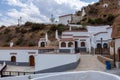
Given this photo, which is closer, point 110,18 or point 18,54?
point 18,54

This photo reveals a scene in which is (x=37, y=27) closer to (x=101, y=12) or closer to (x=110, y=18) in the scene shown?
(x=110, y=18)

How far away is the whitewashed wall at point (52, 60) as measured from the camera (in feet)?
93.5

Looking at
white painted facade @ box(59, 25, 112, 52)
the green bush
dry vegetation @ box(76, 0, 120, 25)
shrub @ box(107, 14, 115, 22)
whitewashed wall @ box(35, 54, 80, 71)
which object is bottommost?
whitewashed wall @ box(35, 54, 80, 71)

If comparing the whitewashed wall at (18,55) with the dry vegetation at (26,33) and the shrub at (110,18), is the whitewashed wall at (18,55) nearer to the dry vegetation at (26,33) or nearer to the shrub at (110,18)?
the dry vegetation at (26,33)

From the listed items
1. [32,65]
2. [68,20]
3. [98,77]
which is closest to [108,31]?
[32,65]

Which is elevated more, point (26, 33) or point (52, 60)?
point (26, 33)

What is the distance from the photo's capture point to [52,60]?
2895 centimetres

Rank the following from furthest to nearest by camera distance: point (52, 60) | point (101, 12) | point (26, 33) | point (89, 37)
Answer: point (101, 12)
point (26, 33)
point (89, 37)
point (52, 60)

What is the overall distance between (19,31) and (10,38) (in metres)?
3.12

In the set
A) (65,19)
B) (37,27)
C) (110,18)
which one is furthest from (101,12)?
(37,27)

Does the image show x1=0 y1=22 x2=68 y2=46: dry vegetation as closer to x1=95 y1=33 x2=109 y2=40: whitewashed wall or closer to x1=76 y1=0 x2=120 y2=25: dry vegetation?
x1=76 y1=0 x2=120 y2=25: dry vegetation

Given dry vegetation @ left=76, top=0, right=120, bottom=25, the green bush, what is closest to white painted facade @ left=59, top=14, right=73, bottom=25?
dry vegetation @ left=76, top=0, right=120, bottom=25

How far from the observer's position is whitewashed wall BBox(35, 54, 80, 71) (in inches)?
1121

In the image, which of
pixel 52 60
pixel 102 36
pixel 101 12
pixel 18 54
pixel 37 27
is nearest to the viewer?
pixel 52 60
